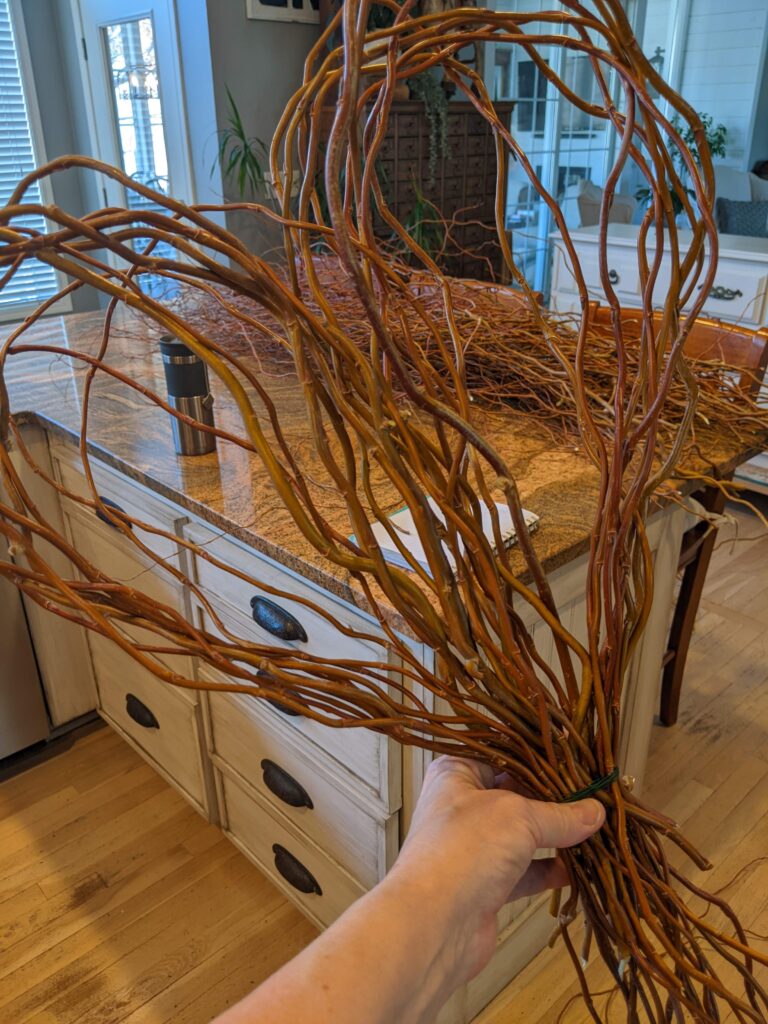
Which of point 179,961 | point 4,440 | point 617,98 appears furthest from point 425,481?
point 617,98

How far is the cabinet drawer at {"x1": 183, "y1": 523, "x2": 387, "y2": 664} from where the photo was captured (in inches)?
42.4

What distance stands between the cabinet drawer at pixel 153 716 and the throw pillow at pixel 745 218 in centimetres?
453

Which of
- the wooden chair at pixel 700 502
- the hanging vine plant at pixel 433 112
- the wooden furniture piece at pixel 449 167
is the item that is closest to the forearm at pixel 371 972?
the wooden chair at pixel 700 502

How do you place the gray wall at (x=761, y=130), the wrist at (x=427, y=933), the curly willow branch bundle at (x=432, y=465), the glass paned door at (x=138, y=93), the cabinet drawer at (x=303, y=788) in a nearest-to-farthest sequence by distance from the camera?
the curly willow branch bundle at (x=432, y=465) → the wrist at (x=427, y=933) → the cabinet drawer at (x=303, y=788) → the glass paned door at (x=138, y=93) → the gray wall at (x=761, y=130)

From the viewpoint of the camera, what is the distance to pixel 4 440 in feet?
1.58

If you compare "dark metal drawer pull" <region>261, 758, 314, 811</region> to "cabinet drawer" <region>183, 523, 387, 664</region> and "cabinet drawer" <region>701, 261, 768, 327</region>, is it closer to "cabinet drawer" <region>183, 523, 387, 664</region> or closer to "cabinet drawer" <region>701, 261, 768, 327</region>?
"cabinet drawer" <region>183, 523, 387, 664</region>

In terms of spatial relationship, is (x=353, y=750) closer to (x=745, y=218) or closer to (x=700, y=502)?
(x=700, y=502)

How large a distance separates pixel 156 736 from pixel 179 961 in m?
0.44

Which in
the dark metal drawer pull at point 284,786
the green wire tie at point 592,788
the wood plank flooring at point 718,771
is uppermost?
the green wire tie at point 592,788

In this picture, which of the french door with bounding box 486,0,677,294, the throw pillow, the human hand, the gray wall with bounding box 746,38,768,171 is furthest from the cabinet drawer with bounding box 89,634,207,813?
the gray wall with bounding box 746,38,768,171

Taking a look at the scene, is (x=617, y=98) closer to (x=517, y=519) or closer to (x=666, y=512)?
(x=666, y=512)

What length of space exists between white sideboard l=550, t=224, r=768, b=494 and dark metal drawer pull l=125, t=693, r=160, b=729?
1.82 metres

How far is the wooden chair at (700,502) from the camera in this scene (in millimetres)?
Result: 1696

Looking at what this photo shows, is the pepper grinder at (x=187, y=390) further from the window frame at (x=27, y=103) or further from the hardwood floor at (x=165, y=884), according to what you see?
the window frame at (x=27, y=103)
